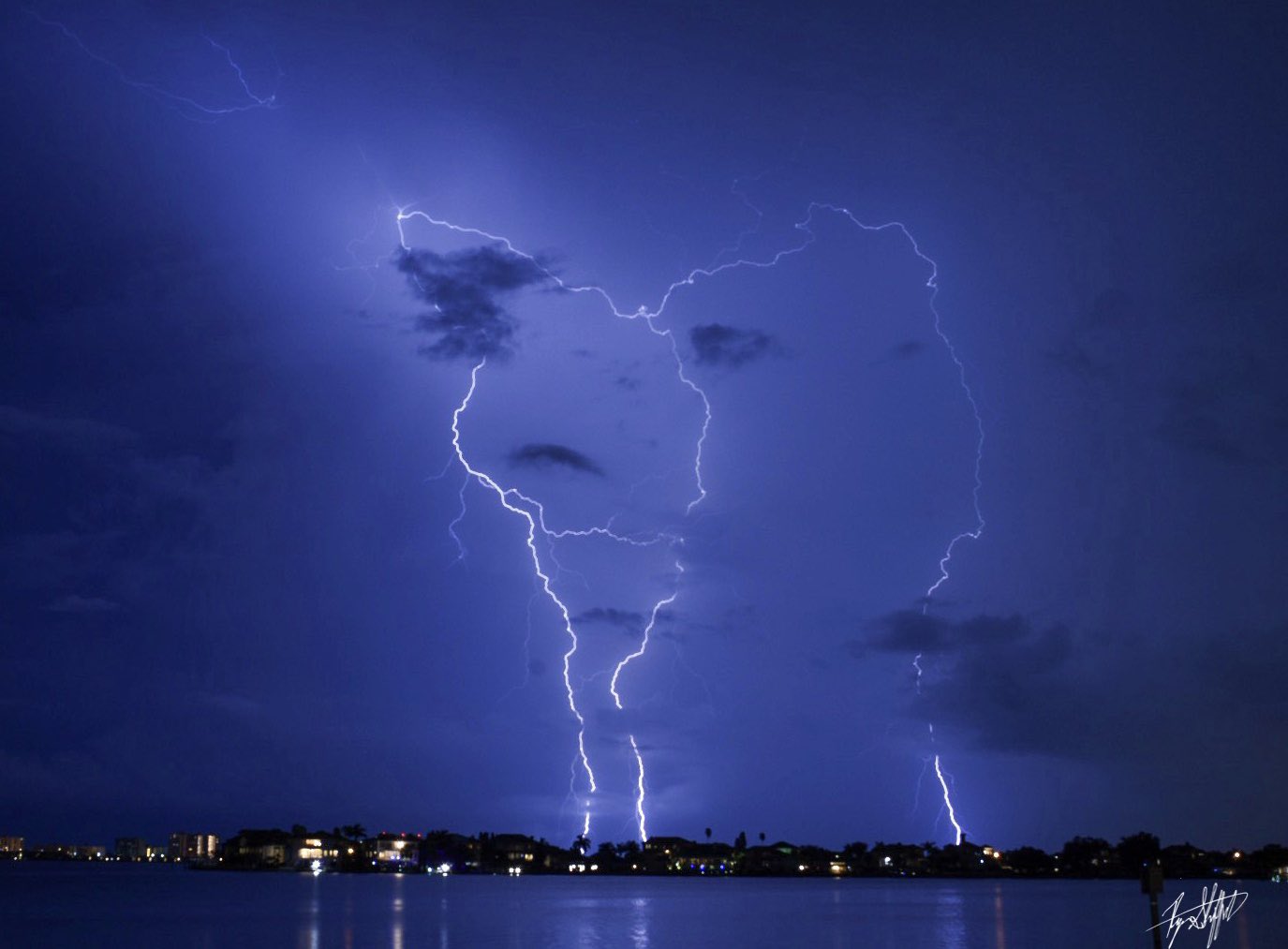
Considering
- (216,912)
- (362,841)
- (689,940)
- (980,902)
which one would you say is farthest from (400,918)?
(362,841)

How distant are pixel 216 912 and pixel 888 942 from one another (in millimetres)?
33984

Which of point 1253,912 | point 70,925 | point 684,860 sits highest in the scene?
point 70,925

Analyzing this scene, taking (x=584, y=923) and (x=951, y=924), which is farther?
(x=951, y=924)

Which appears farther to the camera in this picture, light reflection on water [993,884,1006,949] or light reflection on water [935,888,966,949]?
light reflection on water [993,884,1006,949]

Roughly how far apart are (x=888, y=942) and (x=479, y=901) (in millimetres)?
38782

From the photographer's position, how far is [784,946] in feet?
120

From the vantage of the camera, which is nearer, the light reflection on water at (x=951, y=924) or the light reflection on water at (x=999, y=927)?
the light reflection on water at (x=951, y=924)

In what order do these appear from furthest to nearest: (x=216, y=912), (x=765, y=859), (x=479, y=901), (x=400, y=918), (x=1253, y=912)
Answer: (x=765, y=859), (x=479, y=901), (x=1253, y=912), (x=216, y=912), (x=400, y=918)

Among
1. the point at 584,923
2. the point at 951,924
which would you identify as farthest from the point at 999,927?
the point at 584,923

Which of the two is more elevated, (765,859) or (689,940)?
(689,940)

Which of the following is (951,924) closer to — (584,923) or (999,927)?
(999,927)

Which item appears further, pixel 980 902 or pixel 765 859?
pixel 765 859

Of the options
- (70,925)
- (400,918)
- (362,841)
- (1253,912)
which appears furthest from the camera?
(362,841)

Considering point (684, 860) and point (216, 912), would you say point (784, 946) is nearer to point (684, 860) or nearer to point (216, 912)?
point (216, 912)
